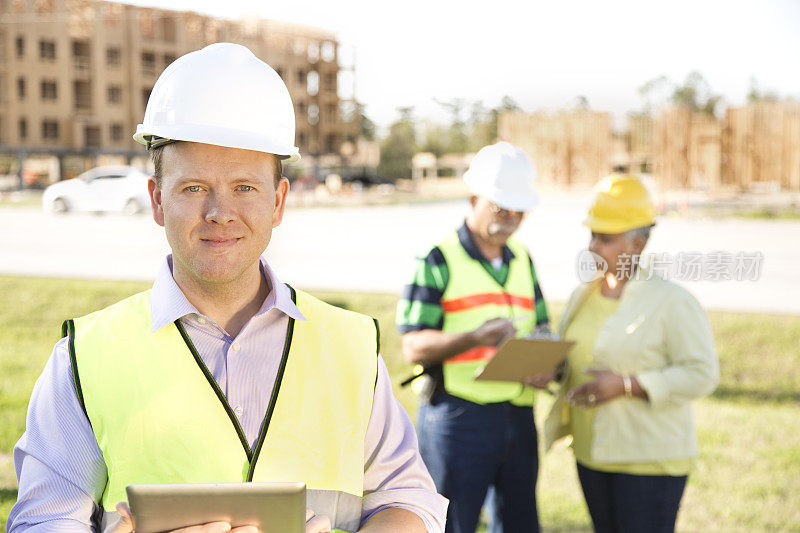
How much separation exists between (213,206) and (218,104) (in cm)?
19

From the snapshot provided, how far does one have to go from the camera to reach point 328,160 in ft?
79.4

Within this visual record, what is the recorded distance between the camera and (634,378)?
292 cm

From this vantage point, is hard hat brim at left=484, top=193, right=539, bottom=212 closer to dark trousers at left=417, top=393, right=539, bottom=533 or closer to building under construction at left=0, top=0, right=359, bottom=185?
dark trousers at left=417, top=393, right=539, bottom=533

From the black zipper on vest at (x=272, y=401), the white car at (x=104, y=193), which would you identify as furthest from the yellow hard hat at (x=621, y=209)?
the white car at (x=104, y=193)

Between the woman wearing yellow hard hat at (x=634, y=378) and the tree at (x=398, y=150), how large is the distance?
74.0ft

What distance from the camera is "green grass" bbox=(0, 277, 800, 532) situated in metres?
4.83

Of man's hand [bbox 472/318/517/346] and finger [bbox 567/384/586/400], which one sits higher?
man's hand [bbox 472/318/517/346]

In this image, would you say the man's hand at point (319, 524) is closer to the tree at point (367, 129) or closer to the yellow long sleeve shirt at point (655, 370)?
the yellow long sleeve shirt at point (655, 370)

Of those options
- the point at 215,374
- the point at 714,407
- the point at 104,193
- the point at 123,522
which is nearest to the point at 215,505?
the point at 123,522

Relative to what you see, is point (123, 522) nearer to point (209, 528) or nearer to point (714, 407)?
point (209, 528)

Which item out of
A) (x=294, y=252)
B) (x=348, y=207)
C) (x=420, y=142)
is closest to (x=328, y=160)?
(x=348, y=207)

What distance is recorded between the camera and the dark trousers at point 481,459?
3.19 meters

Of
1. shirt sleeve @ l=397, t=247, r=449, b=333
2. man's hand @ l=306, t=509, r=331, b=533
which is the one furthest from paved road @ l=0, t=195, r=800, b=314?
man's hand @ l=306, t=509, r=331, b=533

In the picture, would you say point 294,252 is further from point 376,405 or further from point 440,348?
point 376,405
